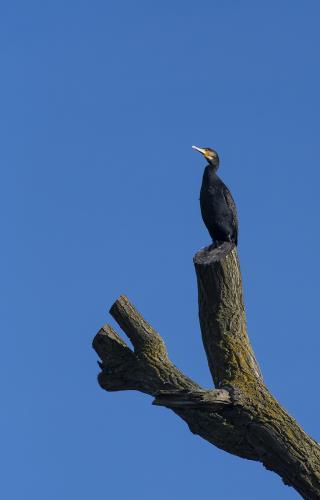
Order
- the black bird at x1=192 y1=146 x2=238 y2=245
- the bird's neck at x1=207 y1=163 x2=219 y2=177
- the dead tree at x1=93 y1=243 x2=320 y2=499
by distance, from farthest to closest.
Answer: the bird's neck at x1=207 y1=163 x2=219 y2=177 < the black bird at x1=192 y1=146 x2=238 y2=245 < the dead tree at x1=93 y1=243 x2=320 y2=499

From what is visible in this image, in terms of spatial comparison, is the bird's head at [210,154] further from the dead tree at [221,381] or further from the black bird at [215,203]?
the dead tree at [221,381]

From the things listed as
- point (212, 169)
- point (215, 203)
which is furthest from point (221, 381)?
point (212, 169)

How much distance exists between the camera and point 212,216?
8.38 m

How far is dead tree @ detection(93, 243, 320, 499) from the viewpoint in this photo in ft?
17.0

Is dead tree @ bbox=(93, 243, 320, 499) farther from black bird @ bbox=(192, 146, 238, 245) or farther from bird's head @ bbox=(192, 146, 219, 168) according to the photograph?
bird's head @ bbox=(192, 146, 219, 168)

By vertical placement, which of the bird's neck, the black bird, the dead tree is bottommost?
the dead tree

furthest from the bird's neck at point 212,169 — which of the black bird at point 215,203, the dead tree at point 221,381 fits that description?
the dead tree at point 221,381

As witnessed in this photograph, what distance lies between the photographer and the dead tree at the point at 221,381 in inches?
204


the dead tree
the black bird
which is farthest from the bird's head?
the dead tree

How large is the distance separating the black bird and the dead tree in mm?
1783

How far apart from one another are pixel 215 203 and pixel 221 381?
3074mm

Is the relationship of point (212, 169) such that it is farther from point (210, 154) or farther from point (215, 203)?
point (215, 203)

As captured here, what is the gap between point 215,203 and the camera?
8.49 m

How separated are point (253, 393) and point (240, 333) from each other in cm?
50
